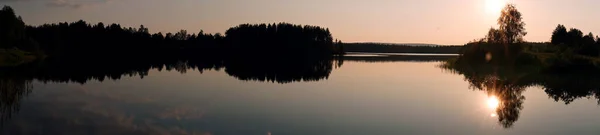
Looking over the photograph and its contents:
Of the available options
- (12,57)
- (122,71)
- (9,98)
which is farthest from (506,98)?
(12,57)

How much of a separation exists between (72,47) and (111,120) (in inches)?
5693

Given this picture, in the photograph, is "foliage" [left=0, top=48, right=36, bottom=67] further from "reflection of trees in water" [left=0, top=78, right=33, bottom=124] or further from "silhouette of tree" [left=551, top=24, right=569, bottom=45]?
"silhouette of tree" [left=551, top=24, right=569, bottom=45]

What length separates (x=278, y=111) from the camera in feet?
86.4

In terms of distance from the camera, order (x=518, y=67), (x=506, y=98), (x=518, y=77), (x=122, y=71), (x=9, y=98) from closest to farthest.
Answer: (x=9, y=98), (x=506, y=98), (x=518, y=77), (x=122, y=71), (x=518, y=67)

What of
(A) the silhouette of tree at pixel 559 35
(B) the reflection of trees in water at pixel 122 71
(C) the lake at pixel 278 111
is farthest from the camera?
(A) the silhouette of tree at pixel 559 35

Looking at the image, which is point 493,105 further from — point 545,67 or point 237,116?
point 545,67

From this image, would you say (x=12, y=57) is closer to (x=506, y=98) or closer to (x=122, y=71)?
(x=122, y=71)

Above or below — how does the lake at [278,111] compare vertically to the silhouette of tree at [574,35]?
below

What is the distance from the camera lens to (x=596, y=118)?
2570 cm

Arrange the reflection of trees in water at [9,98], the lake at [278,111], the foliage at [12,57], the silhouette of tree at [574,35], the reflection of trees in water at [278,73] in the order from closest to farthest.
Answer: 1. the lake at [278,111]
2. the reflection of trees in water at [9,98]
3. the reflection of trees in water at [278,73]
4. the foliage at [12,57]
5. the silhouette of tree at [574,35]

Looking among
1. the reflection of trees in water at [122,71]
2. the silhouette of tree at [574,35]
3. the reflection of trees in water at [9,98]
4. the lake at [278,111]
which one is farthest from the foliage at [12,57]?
the silhouette of tree at [574,35]

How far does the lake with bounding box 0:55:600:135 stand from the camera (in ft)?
68.4

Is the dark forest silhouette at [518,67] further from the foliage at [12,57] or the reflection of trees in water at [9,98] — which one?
the foliage at [12,57]

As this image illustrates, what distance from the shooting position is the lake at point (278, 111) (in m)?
20.8
